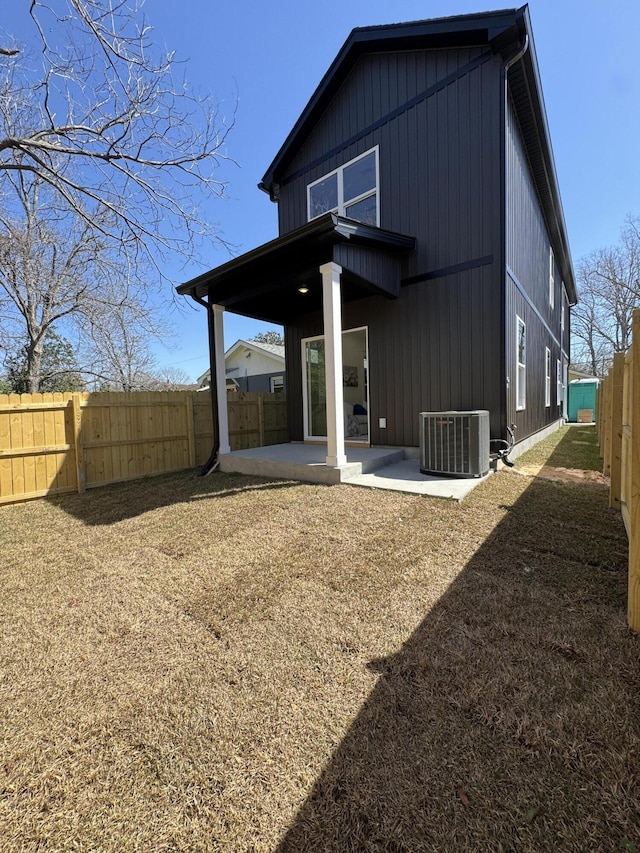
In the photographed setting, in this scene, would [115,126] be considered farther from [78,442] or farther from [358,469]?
[358,469]

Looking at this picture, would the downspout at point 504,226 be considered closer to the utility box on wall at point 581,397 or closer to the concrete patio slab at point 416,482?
the concrete patio slab at point 416,482

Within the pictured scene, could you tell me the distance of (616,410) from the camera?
3717mm

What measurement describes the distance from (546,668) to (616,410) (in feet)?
10.1

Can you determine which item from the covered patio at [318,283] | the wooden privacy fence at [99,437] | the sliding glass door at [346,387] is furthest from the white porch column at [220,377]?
the sliding glass door at [346,387]

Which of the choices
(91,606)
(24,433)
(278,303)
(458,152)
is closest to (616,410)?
(458,152)

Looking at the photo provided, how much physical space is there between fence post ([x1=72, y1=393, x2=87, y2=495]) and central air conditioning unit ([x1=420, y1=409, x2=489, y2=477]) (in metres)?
5.07

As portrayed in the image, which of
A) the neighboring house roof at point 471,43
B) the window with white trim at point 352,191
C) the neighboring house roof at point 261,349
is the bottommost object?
the neighboring house roof at point 261,349

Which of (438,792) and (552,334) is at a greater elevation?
(552,334)

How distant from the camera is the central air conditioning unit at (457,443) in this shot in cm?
464

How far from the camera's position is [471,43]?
5293 mm

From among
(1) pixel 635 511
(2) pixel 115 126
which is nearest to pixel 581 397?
(1) pixel 635 511

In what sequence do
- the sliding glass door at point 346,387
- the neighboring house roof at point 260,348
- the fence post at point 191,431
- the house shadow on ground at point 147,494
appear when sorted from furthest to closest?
the neighboring house roof at point 260,348
the fence post at point 191,431
the sliding glass door at point 346,387
the house shadow on ground at point 147,494

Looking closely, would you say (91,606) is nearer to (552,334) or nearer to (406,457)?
(406,457)

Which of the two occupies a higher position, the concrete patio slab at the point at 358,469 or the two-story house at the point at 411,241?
the two-story house at the point at 411,241
